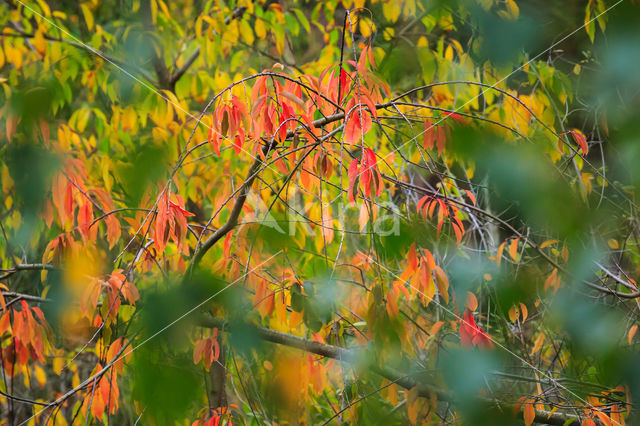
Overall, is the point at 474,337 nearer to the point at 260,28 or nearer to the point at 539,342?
the point at 539,342

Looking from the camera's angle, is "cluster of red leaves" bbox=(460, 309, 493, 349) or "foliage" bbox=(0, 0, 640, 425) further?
"cluster of red leaves" bbox=(460, 309, 493, 349)

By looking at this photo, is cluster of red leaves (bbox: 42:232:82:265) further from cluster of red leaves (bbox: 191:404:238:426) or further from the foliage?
cluster of red leaves (bbox: 191:404:238:426)

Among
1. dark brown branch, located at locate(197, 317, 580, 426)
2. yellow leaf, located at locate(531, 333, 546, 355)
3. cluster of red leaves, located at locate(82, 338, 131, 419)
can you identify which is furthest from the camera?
yellow leaf, located at locate(531, 333, 546, 355)

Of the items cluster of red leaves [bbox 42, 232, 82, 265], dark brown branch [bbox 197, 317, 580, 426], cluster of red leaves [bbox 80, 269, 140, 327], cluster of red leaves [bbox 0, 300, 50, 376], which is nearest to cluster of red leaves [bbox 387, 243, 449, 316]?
dark brown branch [bbox 197, 317, 580, 426]

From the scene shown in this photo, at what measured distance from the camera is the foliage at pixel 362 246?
62 centimetres

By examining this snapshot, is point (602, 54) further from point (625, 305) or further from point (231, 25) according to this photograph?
point (231, 25)

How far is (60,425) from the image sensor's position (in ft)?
5.24

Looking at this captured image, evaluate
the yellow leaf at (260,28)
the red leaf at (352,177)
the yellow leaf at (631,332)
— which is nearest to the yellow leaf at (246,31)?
the yellow leaf at (260,28)

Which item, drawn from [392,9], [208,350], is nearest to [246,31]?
[392,9]

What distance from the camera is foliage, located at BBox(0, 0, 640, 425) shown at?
62 centimetres

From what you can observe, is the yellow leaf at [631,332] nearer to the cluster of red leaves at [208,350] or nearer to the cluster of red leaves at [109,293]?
the cluster of red leaves at [208,350]

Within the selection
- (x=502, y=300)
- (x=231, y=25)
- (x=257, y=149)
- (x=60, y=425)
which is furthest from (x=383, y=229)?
(x=60, y=425)

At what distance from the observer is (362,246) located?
3.46 feet

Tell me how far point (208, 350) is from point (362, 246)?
37 cm
